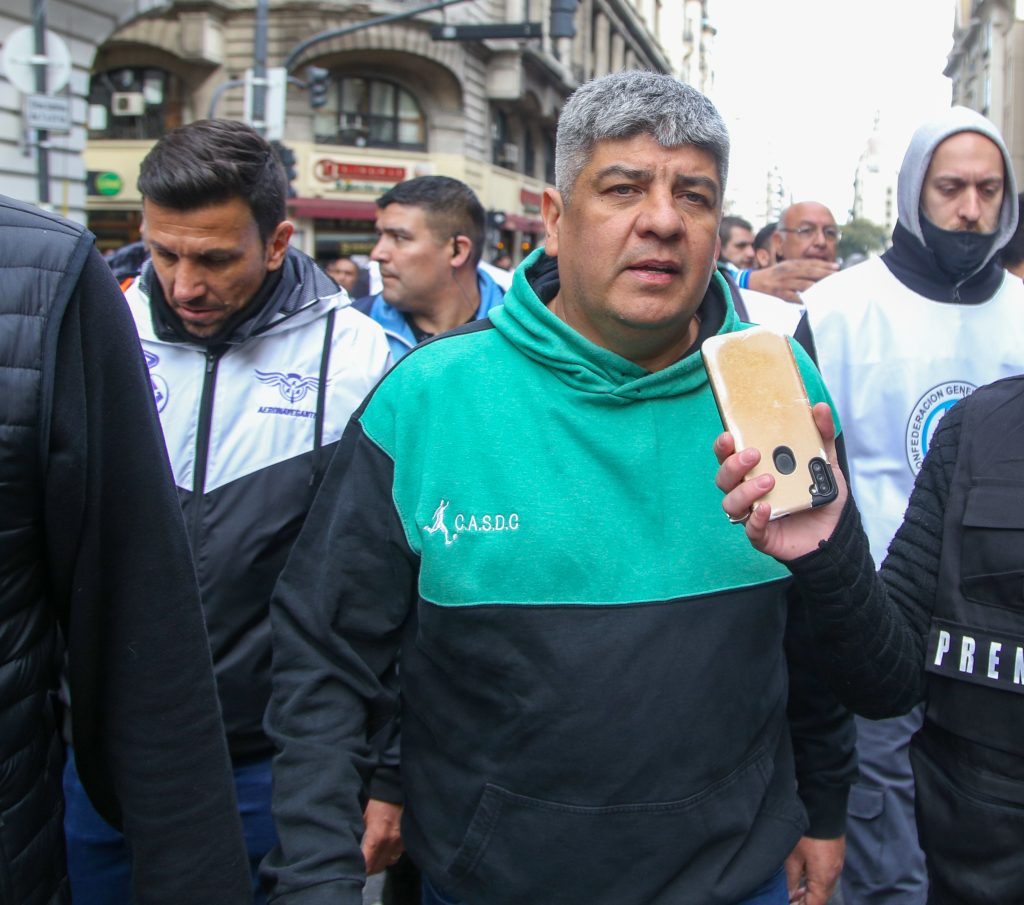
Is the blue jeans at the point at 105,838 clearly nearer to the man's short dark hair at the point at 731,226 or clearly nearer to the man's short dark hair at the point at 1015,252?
the man's short dark hair at the point at 1015,252

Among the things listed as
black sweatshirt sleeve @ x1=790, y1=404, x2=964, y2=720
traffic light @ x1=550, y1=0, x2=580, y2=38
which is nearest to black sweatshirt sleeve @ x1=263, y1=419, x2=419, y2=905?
black sweatshirt sleeve @ x1=790, y1=404, x2=964, y2=720

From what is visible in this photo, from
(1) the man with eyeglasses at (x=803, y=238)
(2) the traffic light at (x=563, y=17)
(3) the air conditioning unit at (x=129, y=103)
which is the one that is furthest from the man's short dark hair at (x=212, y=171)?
(3) the air conditioning unit at (x=129, y=103)

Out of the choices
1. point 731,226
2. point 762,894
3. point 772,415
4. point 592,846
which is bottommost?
point 762,894

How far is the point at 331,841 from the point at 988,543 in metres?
1.21

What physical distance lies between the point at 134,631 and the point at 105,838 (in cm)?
135

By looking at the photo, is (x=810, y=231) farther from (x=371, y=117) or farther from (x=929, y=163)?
(x=371, y=117)

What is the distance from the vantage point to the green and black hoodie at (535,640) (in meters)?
1.87

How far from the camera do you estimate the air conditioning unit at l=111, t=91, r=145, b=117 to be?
82.3 feet

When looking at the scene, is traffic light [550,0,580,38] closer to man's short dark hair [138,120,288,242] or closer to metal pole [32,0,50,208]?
metal pole [32,0,50,208]

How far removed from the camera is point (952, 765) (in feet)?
6.39

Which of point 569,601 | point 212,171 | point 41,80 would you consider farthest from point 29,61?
point 569,601

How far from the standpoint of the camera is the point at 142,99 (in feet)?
83.0

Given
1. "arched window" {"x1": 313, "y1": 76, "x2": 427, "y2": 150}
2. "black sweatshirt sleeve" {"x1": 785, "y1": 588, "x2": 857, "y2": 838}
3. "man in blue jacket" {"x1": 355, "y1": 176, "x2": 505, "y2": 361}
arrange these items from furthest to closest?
"arched window" {"x1": 313, "y1": 76, "x2": 427, "y2": 150}
"man in blue jacket" {"x1": 355, "y1": 176, "x2": 505, "y2": 361}
"black sweatshirt sleeve" {"x1": 785, "y1": 588, "x2": 857, "y2": 838}

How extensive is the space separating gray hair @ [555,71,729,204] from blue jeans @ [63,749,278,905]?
161 centimetres
